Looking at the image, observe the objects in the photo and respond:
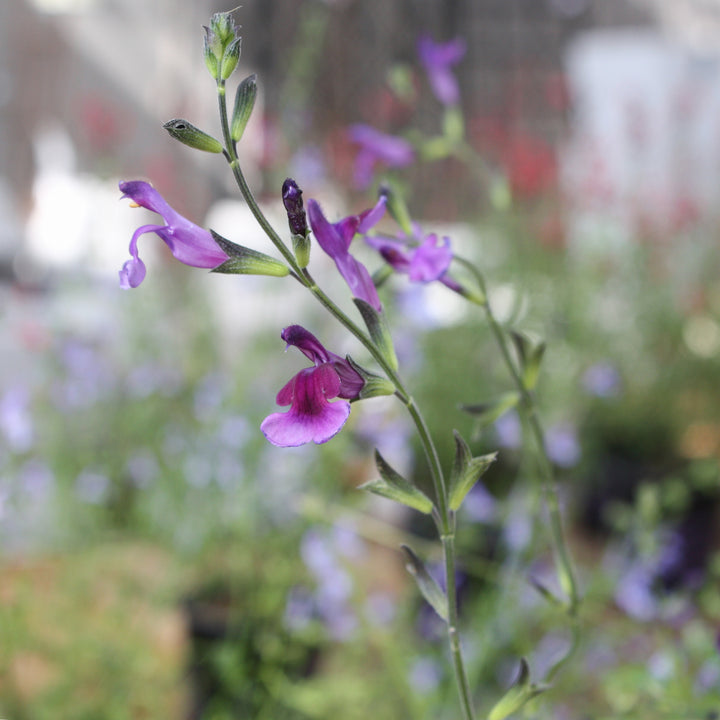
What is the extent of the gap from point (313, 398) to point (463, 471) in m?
0.06

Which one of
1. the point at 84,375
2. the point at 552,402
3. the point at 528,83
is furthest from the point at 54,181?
the point at 552,402

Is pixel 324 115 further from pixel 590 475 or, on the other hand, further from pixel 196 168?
pixel 590 475

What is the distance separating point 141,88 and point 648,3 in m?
3.35

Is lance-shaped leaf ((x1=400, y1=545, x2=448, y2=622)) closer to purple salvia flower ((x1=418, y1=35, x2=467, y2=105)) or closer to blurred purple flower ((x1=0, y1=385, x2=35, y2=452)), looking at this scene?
purple salvia flower ((x1=418, y1=35, x2=467, y2=105))

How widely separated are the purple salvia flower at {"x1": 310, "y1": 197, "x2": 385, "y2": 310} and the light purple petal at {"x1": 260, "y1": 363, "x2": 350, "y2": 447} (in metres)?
0.04

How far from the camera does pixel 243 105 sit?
0.26 metres

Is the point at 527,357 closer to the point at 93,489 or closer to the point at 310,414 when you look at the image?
the point at 310,414

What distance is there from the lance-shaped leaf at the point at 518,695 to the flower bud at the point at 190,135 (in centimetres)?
19

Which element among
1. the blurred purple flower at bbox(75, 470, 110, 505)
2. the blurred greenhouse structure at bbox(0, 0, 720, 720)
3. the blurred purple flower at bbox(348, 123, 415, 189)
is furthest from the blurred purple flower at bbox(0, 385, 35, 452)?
the blurred purple flower at bbox(348, 123, 415, 189)

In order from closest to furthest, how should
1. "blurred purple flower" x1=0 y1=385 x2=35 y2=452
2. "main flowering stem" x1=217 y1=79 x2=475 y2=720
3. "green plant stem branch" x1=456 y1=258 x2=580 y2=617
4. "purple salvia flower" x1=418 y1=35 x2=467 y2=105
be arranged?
"main flowering stem" x1=217 y1=79 x2=475 y2=720 < "green plant stem branch" x1=456 y1=258 x2=580 y2=617 < "purple salvia flower" x1=418 y1=35 x2=467 y2=105 < "blurred purple flower" x1=0 y1=385 x2=35 y2=452

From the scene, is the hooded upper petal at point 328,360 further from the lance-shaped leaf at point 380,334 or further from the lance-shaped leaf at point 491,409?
the lance-shaped leaf at point 491,409

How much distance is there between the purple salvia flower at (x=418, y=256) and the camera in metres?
0.31

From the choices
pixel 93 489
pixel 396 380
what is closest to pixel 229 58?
pixel 396 380

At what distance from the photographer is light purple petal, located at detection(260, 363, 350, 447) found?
9.5 inches
